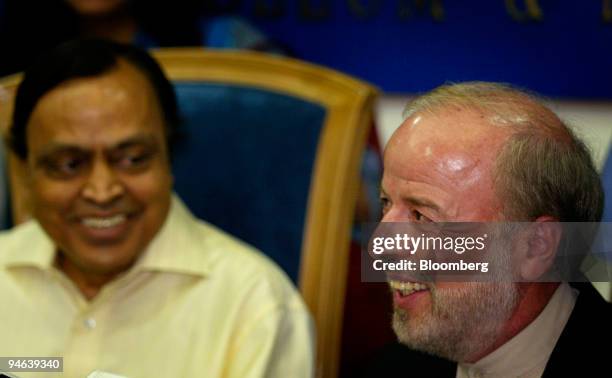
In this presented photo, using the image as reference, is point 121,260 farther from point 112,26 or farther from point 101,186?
point 112,26

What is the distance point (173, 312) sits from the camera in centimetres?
151

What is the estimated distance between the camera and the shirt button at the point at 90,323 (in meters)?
1.49

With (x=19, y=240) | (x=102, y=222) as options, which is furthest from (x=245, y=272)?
(x=19, y=240)

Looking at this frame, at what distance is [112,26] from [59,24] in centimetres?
13

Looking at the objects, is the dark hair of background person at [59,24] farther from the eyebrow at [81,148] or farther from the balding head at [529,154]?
the balding head at [529,154]

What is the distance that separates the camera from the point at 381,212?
1101mm

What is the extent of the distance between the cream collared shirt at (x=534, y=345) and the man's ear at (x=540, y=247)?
0.04 m

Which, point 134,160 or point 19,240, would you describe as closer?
point 134,160

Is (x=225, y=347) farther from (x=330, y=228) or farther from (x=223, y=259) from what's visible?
(x=330, y=228)

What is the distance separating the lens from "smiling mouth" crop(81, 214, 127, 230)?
1.47 m

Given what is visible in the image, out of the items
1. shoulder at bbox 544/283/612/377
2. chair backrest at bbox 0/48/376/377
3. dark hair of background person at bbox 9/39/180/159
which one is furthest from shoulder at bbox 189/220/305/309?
shoulder at bbox 544/283/612/377

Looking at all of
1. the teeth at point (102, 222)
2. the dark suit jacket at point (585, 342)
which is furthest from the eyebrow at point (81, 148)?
the dark suit jacket at point (585, 342)

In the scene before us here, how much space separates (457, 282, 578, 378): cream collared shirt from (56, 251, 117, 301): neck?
0.70 m

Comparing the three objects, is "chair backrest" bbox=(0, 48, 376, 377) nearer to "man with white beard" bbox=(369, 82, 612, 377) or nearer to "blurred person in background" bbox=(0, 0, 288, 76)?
"blurred person in background" bbox=(0, 0, 288, 76)
